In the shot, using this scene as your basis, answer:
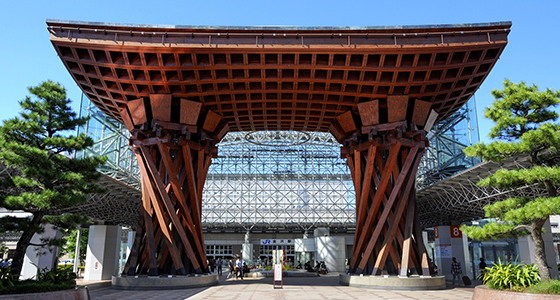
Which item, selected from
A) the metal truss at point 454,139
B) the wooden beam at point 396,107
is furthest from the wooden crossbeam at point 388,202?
the metal truss at point 454,139

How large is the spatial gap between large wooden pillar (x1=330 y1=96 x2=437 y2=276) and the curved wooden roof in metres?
0.94

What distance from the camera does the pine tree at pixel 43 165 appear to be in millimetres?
11781

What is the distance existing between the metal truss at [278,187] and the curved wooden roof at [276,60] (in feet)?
123

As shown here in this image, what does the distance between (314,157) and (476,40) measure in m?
45.6

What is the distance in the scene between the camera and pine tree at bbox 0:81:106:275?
38.7 ft

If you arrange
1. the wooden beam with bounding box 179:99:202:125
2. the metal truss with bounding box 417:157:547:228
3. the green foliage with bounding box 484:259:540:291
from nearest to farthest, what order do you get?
1. the green foliage with bounding box 484:259:540:291
2. the wooden beam with bounding box 179:99:202:125
3. the metal truss with bounding box 417:157:547:228

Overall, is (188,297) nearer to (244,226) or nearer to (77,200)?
(77,200)

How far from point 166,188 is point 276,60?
825cm

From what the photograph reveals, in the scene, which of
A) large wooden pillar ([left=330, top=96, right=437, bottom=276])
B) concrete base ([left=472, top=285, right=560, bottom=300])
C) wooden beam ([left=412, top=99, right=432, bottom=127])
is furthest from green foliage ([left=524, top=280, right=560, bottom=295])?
wooden beam ([left=412, top=99, right=432, bottom=127])

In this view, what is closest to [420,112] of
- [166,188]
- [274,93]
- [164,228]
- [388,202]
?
[388,202]

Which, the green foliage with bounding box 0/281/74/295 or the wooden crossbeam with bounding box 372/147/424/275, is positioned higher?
the wooden crossbeam with bounding box 372/147/424/275

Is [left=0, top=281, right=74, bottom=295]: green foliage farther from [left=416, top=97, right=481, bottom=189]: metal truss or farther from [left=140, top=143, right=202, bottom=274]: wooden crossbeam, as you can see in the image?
[left=416, top=97, right=481, bottom=189]: metal truss

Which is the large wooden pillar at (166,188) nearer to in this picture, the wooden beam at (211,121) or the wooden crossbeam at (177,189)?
the wooden crossbeam at (177,189)

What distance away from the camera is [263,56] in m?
17.0
